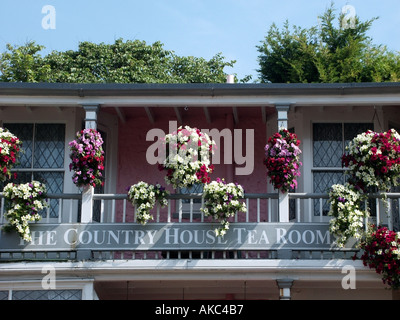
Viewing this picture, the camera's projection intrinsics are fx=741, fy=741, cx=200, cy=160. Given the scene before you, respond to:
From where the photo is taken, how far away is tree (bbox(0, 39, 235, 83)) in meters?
27.7

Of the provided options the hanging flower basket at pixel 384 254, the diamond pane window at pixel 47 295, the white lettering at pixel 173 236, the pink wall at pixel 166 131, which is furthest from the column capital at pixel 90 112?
the hanging flower basket at pixel 384 254

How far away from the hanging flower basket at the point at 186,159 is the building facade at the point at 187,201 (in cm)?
44

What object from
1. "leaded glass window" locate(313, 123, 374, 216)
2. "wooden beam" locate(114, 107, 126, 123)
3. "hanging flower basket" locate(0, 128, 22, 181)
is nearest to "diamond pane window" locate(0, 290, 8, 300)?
"hanging flower basket" locate(0, 128, 22, 181)

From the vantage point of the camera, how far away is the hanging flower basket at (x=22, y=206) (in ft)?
38.2

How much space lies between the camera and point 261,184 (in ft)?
45.8

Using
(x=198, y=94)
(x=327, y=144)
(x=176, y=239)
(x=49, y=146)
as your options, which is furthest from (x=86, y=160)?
(x=327, y=144)

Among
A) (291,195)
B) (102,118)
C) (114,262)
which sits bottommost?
(114,262)

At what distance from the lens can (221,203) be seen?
11633 mm

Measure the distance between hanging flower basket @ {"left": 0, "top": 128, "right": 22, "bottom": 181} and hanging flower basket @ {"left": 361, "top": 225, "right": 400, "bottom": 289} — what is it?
18.8 ft

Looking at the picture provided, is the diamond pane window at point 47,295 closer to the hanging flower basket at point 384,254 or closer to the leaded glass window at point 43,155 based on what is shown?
the leaded glass window at point 43,155

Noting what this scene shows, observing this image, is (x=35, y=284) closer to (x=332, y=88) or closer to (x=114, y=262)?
(x=114, y=262)

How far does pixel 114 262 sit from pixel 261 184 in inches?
142

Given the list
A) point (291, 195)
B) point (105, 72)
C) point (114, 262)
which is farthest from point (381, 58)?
point (114, 262)

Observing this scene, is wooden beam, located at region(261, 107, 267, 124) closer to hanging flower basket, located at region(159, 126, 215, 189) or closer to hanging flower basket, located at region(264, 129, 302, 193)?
hanging flower basket, located at region(264, 129, 302, 193)
